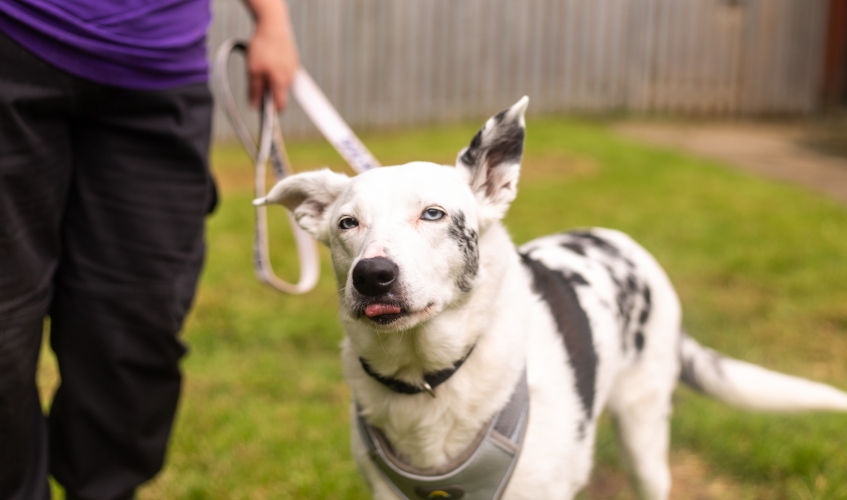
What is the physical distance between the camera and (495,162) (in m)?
2.31

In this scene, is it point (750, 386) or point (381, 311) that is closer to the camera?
point (381, 311)

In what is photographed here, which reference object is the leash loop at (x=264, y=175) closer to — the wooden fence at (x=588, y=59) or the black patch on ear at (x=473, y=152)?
the black patch on ear at (x=473, y=152)

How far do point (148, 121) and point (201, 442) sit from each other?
1758 millimetres

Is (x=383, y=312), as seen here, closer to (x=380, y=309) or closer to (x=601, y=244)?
(x=380, y=309)

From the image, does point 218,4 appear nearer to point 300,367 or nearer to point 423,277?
point 300,367

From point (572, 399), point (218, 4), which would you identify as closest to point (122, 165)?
point (572, 399)

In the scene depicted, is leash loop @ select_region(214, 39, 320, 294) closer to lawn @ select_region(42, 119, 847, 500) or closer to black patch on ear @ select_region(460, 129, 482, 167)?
black patch on ear @ select_region(460, 129, 482, 167)

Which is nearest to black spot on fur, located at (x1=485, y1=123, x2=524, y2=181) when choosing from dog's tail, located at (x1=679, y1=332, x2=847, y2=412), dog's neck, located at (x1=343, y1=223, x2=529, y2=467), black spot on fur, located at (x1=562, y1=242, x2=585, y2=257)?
dog's neck, located at (x1=343, y1=223, x2=529, y2=467)

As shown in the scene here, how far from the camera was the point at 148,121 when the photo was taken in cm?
229

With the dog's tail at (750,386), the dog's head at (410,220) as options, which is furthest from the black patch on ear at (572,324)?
the dog's tail at (750,386)

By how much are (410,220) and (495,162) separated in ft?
1.23

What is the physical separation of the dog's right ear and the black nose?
474 mm

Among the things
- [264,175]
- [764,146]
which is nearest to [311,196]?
[264,175]

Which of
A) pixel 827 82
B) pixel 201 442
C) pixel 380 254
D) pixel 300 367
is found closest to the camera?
pixel 380 254
